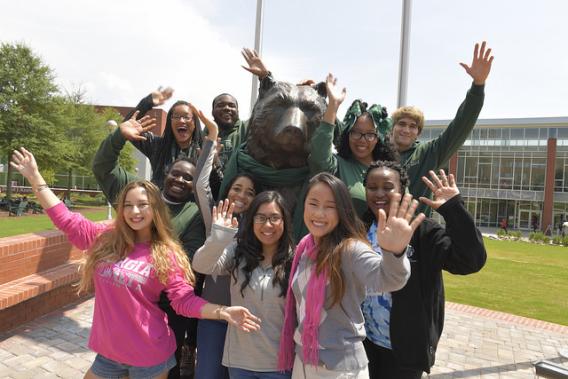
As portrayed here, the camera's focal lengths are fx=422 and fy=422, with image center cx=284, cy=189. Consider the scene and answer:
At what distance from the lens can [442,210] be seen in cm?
203

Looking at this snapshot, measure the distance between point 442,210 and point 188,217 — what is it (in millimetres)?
1672

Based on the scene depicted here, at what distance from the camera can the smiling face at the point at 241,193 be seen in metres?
2.67

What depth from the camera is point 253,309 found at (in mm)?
2139

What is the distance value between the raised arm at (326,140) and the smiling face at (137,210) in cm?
102

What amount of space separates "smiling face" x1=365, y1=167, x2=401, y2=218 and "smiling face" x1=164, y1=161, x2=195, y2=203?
131cm

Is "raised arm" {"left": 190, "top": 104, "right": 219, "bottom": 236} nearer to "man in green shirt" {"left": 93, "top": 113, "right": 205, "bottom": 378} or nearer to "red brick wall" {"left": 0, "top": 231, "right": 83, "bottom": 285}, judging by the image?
Answer: "man in green shirt" {"left": 93, "top": 113, "right": 205, "bottom": 378}

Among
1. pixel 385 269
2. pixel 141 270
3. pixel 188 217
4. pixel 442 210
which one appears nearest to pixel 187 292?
pixel 141 270

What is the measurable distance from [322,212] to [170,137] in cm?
233

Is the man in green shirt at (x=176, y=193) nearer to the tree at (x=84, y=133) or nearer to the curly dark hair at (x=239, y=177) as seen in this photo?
the curly dark hair at (x=239, y=177)

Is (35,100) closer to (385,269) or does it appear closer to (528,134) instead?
(385,269)

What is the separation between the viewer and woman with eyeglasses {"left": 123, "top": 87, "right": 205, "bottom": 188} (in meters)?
3.73

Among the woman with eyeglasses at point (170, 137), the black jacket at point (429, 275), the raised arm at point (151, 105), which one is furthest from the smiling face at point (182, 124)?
the black jacket at point (429, 275)

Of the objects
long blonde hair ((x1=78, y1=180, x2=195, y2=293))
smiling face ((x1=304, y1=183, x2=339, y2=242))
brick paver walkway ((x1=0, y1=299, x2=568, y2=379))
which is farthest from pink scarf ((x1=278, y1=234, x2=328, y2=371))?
brick paver walkway ((x1=0, y1=299, x2=568, y2=379))

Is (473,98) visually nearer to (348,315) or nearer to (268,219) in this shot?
(268,219)
